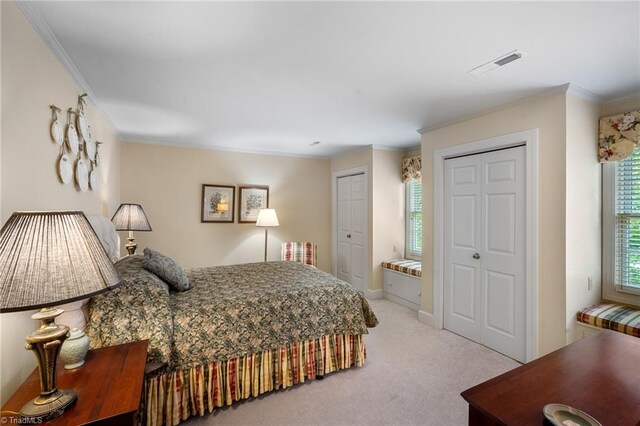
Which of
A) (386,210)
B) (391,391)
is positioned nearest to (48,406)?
(391,391)

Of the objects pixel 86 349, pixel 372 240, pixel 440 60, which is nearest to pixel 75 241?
pixel 86 349

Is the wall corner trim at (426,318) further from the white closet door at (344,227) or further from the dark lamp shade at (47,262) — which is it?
the dark lamp shade at (47,262)

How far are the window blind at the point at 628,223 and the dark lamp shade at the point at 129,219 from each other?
4.63m

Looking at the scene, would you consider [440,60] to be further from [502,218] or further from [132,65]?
[132,65]

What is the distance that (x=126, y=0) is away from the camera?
55.6 inches

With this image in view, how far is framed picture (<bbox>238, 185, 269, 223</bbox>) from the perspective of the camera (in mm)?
4766

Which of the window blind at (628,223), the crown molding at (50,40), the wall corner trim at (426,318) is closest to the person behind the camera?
the crown molding at (50,40)

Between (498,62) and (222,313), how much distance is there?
8.30 feet

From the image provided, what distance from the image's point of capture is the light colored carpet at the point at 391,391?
6.49 ft

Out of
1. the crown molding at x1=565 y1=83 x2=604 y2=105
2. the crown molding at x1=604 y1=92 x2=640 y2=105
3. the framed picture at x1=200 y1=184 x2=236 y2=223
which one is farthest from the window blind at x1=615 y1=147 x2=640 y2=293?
the framed picture at x1=200 y1=184 x2=236 y2=223

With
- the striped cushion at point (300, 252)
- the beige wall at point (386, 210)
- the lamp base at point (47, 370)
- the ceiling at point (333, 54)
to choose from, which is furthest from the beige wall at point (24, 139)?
the beige wall at point (386, 210)

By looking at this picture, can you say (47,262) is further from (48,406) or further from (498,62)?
(498,62)

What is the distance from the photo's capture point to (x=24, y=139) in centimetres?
147

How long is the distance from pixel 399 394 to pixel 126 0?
2.94m
